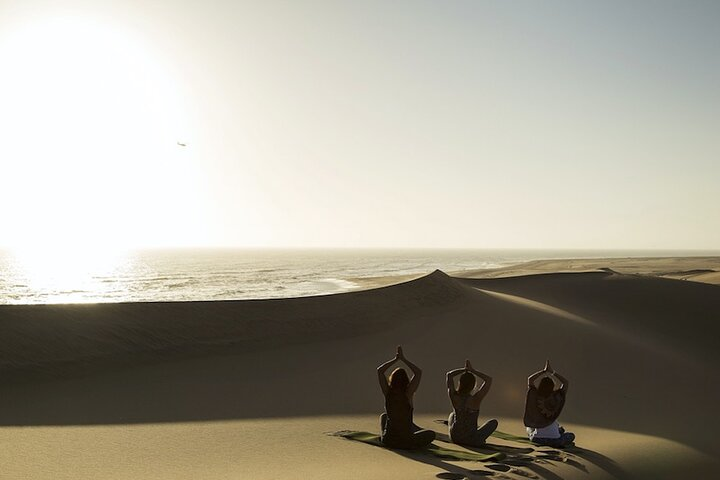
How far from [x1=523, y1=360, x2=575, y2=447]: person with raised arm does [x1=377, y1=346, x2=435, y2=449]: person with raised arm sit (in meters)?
1.35

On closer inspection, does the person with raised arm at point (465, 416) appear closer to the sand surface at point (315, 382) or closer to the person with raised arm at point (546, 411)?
the person with raised arm at point (546, 411)

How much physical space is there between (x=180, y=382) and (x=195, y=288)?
142 feet

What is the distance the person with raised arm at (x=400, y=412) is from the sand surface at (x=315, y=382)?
0.25 meters

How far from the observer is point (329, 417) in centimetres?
1034

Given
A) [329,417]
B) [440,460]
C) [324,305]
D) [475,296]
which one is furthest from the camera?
[475,296]

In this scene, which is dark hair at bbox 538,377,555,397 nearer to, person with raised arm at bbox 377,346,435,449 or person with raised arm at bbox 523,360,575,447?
person with raised arm at bbox 523,360,575,447

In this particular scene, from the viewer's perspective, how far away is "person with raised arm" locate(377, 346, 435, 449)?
7352 millimetres

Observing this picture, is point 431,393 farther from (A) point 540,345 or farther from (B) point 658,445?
(A) point 540,345

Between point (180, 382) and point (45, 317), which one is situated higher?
point (45, 317)

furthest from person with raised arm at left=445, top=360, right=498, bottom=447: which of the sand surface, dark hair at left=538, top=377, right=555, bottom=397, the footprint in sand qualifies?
→ the footprint in sand

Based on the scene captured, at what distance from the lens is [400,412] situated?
7582 mm

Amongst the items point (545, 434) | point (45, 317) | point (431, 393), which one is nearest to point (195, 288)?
point (45, 317)

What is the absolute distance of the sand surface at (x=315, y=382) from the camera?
761cm

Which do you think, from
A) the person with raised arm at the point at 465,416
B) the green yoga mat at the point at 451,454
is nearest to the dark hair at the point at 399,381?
the person with raised arm at the point at 465,416
